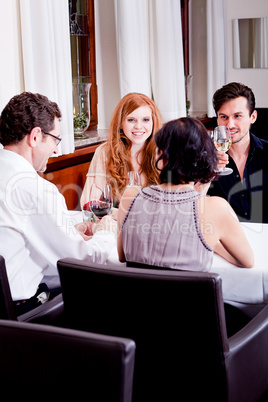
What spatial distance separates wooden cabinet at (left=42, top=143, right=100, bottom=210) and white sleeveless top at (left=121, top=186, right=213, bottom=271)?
70.1 inches

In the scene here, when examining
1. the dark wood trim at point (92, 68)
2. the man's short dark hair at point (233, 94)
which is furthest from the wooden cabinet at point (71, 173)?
the man's short dark hair at point (233, 94)

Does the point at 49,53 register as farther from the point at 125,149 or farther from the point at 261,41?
the point at 261,41

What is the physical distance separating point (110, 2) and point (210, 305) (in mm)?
3649

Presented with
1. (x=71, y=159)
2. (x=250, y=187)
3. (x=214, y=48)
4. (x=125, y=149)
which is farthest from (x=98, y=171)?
(x=214, y=48)

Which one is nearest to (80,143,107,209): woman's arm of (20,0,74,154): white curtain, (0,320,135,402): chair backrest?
(20,0,74,154): white curtain

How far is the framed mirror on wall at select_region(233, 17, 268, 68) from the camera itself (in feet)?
21.0

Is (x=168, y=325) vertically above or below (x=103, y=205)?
below

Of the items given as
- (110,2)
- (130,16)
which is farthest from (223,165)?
(110,2)

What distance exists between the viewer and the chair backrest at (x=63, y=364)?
0.97 m

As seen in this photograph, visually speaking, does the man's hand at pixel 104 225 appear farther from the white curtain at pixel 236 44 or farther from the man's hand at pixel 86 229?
the white curtain at pixel 236 44

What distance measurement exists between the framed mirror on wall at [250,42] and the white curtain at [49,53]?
365cm

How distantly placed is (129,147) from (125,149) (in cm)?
3

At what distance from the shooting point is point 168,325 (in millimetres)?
1438

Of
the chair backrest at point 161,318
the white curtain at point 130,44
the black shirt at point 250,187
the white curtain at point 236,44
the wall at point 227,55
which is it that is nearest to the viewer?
the chair backrest at point 161,318
